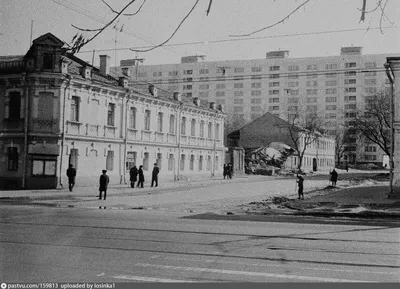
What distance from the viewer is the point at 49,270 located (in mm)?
6215

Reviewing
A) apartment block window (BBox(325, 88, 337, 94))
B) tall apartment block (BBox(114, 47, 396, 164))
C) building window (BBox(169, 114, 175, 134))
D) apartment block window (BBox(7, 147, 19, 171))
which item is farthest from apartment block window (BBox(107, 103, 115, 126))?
apartment block window (BBox(325, 88, 337, 94))

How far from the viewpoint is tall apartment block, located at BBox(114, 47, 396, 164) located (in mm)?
86188

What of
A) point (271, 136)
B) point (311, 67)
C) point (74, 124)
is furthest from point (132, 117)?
point (311, 67)

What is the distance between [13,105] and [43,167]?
166 inches

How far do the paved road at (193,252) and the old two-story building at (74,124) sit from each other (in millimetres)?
13432

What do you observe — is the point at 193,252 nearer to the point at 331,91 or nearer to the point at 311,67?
the point at 311,67

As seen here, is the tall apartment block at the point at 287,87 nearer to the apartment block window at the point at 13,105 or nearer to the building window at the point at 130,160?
the building window at the point at 130,160

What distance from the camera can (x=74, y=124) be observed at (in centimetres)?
2769

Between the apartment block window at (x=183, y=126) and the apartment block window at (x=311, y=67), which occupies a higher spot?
the apartment block window at (x=311, y=67)

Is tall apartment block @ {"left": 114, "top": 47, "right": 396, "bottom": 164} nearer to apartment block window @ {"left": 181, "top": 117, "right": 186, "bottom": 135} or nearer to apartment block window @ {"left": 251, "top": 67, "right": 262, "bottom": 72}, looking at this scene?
apartment block window @ {"left": 251, "top": 67, "right": 262, "bottom": 72}

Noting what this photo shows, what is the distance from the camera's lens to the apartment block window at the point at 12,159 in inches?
1033

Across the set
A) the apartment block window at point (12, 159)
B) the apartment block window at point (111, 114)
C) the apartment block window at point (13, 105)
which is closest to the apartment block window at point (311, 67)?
the apartment block window at point (111, 114)

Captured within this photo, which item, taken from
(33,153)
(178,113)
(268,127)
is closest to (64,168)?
(33,153)

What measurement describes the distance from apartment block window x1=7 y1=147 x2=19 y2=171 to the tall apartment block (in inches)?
2269
